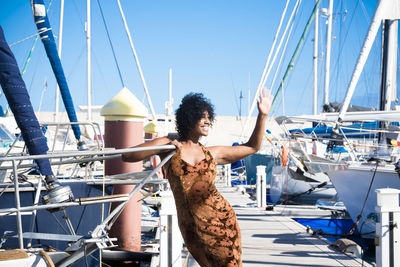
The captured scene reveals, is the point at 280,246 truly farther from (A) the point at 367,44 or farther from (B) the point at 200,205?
(A) the point at 367,44

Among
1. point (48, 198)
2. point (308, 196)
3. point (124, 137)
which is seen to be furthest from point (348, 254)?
point (308, 196)

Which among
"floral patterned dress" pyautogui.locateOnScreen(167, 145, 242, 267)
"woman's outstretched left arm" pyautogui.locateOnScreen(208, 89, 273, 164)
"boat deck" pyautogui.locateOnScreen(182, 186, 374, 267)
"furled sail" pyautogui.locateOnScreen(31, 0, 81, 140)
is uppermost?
"furled sail" pyautogui.locateOnScreen(31, 0, 81, 140)

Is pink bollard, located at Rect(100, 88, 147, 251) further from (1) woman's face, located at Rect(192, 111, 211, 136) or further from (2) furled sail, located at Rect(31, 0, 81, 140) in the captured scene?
(1) woman's face, located at Rect(192, 111, 211, 136)

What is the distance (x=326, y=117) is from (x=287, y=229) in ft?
9.53

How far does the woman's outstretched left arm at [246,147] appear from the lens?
2.87 m

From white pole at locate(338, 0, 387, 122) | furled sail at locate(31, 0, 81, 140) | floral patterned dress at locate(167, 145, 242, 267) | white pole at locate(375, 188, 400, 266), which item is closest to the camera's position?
floral patterned dress at locate(167, 145, 242, 267)

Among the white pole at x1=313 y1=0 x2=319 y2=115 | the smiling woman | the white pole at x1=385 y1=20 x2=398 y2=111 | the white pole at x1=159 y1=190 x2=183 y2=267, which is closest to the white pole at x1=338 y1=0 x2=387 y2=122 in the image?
the white pole at x1=385 y1=20 x2=398 y2=111

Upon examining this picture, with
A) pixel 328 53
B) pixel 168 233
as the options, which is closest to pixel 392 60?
pixel 328 53

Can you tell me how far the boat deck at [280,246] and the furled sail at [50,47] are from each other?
3137 millimetres

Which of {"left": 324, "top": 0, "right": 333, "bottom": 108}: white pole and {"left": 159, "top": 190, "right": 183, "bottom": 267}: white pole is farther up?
{"left": 324, "top": 0, "right": 333, "bottom": 108}: white pole

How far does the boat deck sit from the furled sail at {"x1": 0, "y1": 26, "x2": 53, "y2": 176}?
2.79m

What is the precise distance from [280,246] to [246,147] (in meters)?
4.19

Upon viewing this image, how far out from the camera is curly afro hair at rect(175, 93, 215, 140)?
275cm

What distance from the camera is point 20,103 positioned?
3.11m
